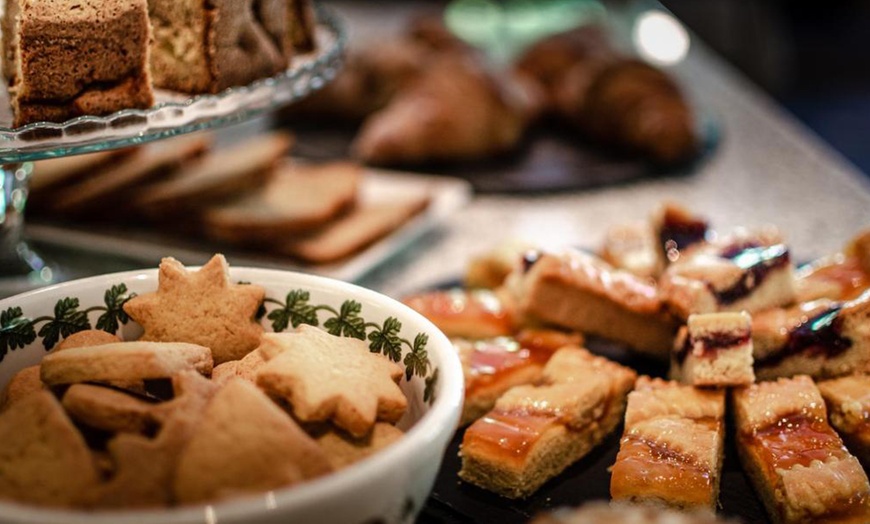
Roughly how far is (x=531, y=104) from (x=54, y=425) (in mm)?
2075

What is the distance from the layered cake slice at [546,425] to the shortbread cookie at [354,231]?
2.36ft

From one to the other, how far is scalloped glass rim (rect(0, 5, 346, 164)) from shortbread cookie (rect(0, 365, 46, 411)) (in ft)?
0.90

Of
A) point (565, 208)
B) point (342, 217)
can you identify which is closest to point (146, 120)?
point (342, 217)

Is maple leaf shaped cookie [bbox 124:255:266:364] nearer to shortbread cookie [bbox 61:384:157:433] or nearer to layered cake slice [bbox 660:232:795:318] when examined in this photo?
shortbread cookie [bbox 61:384:157:433]

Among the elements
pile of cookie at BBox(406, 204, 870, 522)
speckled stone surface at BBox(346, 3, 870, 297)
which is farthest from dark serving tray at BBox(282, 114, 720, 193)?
pile of cookie at BBox(406, 204, 870, 522)

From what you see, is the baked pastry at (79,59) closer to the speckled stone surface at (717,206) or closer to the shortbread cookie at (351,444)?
the shortbread cookie at (351,444)

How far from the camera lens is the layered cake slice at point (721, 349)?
123 cm

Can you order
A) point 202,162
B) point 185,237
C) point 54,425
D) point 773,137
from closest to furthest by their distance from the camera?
point 54,425 → point 185,237 → point 202,162 → point 773,137

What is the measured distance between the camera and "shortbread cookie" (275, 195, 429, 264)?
6.32 feet

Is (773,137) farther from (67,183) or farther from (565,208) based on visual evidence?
(67,183)

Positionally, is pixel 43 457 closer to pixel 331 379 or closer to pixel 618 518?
pixel 331 379

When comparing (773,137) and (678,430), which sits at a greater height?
(678,430)

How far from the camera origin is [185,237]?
6.67 feet

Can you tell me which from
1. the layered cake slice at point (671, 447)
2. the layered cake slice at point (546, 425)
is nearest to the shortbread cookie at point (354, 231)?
the layered cake slice at point (546, 425)
